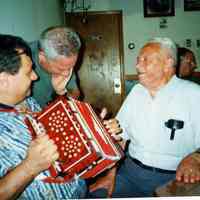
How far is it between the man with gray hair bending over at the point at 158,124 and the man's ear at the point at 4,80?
2.05ft

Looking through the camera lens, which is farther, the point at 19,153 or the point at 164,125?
the point at 164,125

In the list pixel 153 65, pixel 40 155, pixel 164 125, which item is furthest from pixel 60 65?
pixel 40 155

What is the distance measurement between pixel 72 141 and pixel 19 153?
159 mm

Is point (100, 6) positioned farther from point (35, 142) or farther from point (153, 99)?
point (35, 142)

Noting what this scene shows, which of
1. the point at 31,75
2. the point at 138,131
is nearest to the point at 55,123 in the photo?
the point at 31,75

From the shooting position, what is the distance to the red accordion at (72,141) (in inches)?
29.3

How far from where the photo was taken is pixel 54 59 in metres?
1.26

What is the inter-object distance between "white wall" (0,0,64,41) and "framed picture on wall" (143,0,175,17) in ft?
4.22

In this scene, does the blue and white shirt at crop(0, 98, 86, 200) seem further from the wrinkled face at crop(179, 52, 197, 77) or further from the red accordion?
the wrinkled face at crop(179, 52, 197, 77)

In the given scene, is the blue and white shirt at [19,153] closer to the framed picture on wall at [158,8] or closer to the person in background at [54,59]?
the person in background at [54,59]

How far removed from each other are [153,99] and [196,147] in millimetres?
266

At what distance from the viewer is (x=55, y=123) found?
756mm

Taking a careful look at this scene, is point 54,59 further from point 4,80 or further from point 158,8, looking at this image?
point 158,8

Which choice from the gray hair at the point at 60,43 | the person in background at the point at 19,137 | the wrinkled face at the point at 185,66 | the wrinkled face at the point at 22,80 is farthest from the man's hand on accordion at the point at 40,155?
the wrinkled face at the point at 185,66
